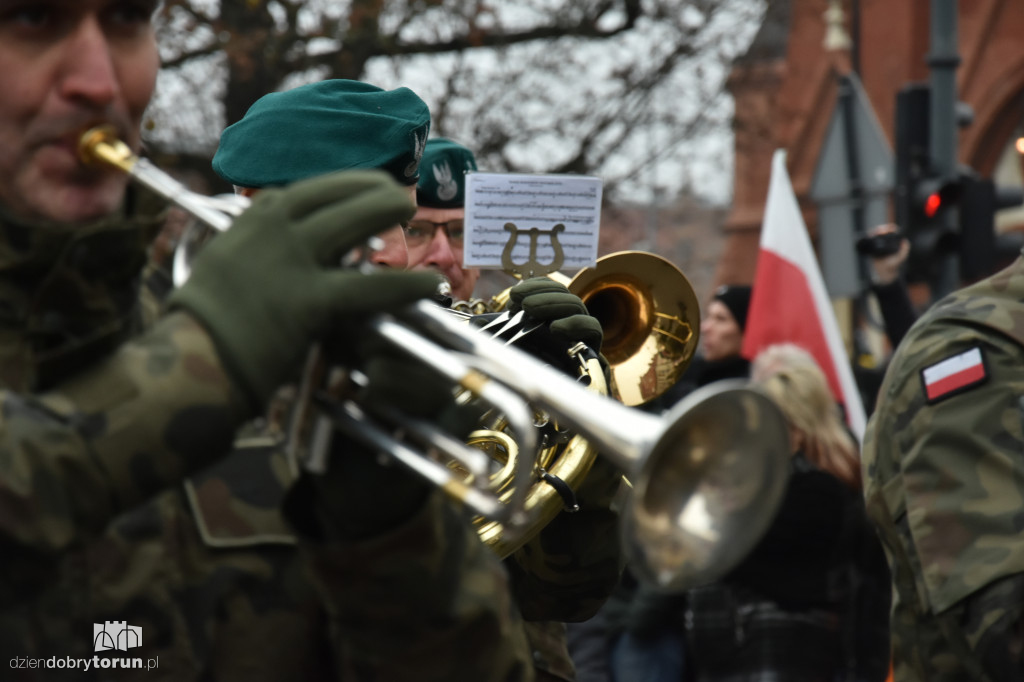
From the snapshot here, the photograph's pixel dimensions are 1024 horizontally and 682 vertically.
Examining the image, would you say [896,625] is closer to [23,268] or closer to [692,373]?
[23,268]

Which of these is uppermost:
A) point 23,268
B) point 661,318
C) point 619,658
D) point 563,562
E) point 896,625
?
point 23,268

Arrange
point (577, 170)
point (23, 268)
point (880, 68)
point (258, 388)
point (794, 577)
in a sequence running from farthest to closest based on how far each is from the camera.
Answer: point (880, 68)
point (577, 170)
point (794, 577)
point (23, 268)
point (258, 388)

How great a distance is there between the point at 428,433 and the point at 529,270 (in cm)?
189

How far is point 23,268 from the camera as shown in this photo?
5.35ft

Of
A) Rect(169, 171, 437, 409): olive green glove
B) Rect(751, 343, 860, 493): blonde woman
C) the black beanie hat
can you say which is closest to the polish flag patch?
Rect(169, 171, 437, 409): olive green glove

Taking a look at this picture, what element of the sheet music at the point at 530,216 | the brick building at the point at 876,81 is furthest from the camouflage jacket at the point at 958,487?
the brick building at the point at 876,81

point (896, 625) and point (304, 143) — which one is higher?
point (304, 143)

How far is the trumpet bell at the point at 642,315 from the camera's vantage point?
357cm

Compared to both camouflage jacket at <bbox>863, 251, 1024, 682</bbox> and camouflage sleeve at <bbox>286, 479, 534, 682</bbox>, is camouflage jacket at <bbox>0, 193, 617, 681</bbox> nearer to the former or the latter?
camouflage sleeve at <bbox>286, 479, 534, 682</bbox>

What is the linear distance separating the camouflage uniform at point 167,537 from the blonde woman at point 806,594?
3.33 metres

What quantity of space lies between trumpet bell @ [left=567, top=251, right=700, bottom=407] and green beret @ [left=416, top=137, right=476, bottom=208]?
1.70 feet

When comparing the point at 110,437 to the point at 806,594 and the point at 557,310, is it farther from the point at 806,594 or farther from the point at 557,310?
the point at 806,594

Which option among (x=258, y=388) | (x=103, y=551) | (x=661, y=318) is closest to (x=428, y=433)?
(x=258, y=388)

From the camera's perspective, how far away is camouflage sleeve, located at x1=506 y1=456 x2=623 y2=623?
9.63ft
